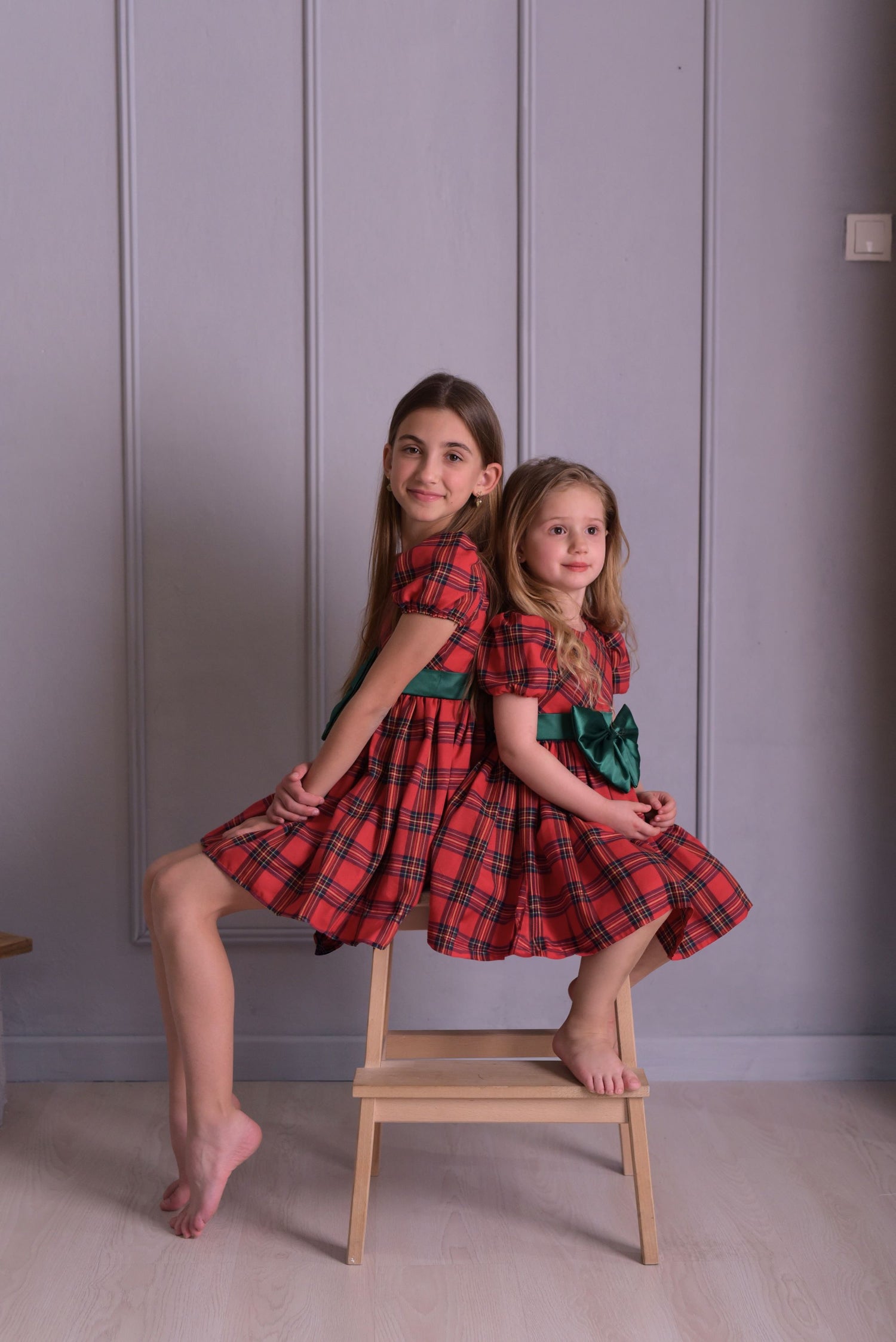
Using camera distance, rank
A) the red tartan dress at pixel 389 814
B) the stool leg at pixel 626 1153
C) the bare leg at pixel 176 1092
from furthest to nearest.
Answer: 1. the stool leg at pixel 626 1153
2. the bare leg at pixel 176 1092
3. the red tartan dress at pixel 389 814

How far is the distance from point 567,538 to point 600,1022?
637 mm

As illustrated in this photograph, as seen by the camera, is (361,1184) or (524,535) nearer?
(361,1184)

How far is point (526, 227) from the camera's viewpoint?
184cm

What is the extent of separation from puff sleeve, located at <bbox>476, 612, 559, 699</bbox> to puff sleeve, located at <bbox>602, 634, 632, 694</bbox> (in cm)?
18

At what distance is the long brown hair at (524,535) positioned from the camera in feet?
4.73

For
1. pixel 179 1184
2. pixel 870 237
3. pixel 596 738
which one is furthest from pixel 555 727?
pixel 870 237

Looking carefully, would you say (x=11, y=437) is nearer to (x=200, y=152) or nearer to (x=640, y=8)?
(x=200, y=152)

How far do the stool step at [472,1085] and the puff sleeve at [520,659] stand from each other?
475 millimetres

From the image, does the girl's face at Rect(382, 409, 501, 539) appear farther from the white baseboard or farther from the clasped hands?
the white baseboard

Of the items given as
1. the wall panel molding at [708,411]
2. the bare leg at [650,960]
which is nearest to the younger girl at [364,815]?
the bare leg at [650,960]

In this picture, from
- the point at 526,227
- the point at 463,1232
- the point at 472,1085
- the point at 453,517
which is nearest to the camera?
the point at 472,1085

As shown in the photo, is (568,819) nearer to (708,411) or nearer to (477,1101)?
(477,1101)

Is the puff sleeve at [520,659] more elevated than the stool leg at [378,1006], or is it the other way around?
the puff sleeve at [520,659]

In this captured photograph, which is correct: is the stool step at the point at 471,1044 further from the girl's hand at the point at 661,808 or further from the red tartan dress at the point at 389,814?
the girl's hand at the point at 661,808
